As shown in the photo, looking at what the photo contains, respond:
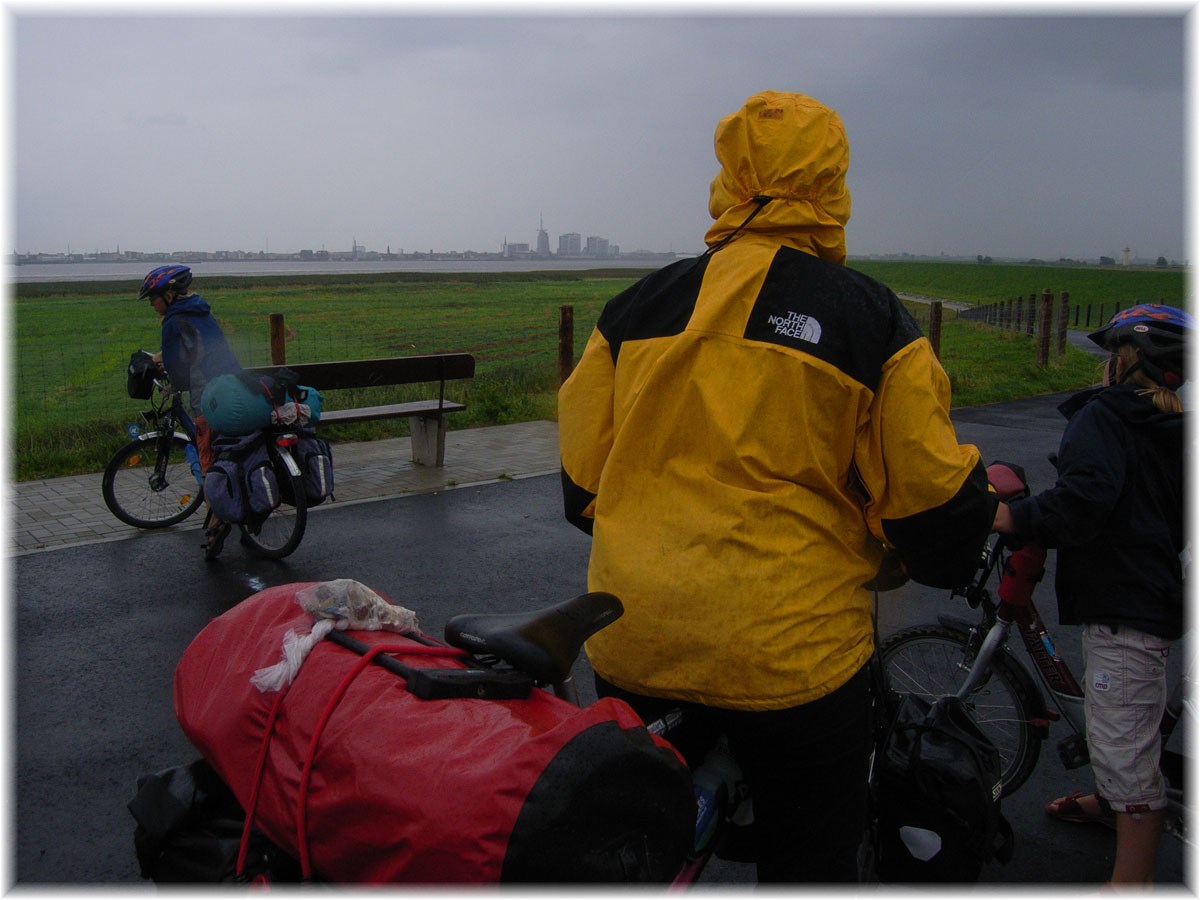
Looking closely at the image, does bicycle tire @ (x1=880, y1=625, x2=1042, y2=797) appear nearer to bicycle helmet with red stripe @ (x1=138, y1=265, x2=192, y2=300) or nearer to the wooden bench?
bicycle helmet with red stripe @ (x1=138, y1=265, x2=192, y2=300)

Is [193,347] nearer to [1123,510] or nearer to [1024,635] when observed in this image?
[1024,635]

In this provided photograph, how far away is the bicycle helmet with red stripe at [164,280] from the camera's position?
7.08 m

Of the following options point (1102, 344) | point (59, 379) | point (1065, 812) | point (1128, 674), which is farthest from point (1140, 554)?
point (59, 379)

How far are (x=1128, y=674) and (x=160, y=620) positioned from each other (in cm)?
466

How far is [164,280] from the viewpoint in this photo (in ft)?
23.2

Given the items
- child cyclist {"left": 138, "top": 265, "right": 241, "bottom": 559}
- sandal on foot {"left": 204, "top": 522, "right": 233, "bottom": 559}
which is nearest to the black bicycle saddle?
sandal on foot {"left": 204, "top": 522, "right": 233, "bottom": 559}

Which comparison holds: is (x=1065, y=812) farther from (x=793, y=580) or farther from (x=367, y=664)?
(x=367, y=664)

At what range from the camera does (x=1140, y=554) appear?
122 inches

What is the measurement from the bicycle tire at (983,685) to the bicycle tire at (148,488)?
539 cm

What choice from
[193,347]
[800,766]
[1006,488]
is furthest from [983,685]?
[193,347]

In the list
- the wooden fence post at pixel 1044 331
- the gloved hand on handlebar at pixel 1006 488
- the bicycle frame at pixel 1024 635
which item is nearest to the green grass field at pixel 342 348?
the wooden fence post at pixel 1044 331

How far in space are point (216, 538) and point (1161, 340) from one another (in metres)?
5.55

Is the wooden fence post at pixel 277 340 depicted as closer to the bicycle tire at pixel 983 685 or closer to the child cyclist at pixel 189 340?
the child cyclist at pixel 189 340

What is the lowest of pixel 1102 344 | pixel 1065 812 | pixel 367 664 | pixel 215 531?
pixel 1065 812
